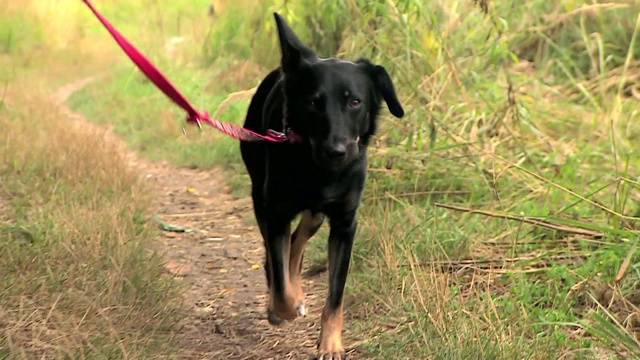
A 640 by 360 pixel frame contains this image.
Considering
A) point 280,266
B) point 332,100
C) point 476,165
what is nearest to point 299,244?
point 280,266

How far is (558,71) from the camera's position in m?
7.50

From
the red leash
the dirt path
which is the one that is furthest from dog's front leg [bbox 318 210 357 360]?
the red leash

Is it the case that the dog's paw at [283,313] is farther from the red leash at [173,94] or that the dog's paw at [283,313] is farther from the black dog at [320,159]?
the red leash at [173,94]

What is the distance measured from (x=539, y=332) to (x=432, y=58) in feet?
8.88

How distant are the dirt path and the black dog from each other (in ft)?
0.52

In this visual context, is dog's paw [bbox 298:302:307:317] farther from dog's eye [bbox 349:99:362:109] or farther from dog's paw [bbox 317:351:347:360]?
dog's eye [bbox 349:99:362:109]

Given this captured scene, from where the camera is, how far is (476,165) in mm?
4891

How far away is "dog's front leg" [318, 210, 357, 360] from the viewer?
10.6ft

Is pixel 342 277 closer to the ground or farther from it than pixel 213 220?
farther from it

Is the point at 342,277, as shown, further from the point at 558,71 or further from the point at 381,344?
→ the point at 558,71

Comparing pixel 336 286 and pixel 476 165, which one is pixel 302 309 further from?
pixel 476 165

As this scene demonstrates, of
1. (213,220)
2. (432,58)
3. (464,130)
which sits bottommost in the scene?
(213,220)

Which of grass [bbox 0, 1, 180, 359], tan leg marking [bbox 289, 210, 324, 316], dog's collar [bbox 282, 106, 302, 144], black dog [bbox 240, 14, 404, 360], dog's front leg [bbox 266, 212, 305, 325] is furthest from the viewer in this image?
tan leg marking [bbox 289, 210, 324, 316]

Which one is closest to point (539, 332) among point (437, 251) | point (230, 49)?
point (437, 251)
